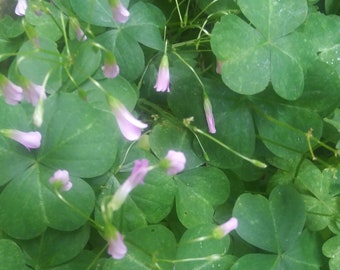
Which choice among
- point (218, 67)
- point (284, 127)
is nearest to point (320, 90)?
point (284, 127)

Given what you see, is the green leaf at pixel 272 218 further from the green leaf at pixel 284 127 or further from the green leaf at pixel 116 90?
the green leaf at pixel 116 90

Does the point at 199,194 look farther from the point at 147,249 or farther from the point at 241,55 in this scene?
the point at 241,55

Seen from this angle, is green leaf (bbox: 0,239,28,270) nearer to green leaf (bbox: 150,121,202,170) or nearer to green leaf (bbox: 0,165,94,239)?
green leaf (bbox: 0,165,94,239)

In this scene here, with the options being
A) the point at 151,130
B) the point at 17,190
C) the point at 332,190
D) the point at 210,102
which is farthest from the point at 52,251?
the point at 332,190

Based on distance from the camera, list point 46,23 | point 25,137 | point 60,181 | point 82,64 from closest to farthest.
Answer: point 60,181, point 25,137, point 82,64, point 46,23

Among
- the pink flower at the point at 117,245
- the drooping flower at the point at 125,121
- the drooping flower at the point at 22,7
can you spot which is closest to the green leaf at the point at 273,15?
the drooping flower at the point at 125,121

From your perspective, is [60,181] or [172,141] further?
[172,141]

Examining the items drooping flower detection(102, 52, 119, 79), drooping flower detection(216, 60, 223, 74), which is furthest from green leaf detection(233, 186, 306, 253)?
drooping flower detection(102, 52, 119, 79)

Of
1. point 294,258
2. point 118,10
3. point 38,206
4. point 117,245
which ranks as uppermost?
point 118,10
